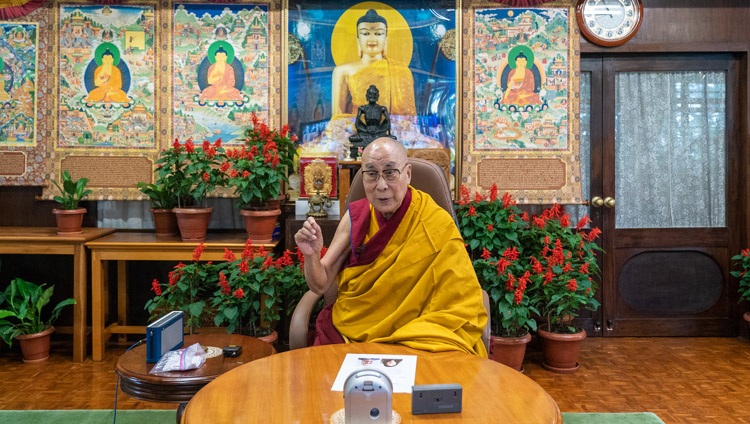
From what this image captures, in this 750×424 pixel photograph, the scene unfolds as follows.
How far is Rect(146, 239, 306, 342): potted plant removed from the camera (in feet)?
11.2

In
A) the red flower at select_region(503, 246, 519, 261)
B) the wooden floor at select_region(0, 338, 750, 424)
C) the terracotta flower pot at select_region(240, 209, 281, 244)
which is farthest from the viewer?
the terracotta flower pot at select_region(240, 209, 281, 244)

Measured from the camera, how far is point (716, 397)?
3252mm

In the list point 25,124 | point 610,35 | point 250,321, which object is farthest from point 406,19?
point 25,124

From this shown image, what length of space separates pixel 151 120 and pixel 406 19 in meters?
1.85

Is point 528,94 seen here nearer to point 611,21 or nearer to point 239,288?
→ point 611,21

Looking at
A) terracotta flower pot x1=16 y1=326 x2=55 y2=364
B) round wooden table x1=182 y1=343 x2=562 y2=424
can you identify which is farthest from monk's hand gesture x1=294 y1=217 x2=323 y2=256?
terracotta flower pot x1=16 y1=326 x2=55 y2=364

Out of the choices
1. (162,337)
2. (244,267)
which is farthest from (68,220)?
(162,337)

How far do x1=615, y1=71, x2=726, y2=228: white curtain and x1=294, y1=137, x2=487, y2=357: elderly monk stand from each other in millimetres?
2602

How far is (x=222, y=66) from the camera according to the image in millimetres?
4289

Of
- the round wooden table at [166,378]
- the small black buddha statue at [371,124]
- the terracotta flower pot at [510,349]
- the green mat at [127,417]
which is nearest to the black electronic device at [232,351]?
the round wooden table at [166,378]

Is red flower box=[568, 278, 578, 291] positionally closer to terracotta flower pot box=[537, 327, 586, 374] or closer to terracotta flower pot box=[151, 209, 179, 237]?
terracotta flower pot box=[537, 327, 586, 374]

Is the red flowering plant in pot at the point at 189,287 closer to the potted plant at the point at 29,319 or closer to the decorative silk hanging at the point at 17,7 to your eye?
the potted plant at the point at 29,319

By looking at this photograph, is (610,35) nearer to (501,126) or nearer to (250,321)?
(501,126)

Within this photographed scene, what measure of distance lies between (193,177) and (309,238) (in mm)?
1887
